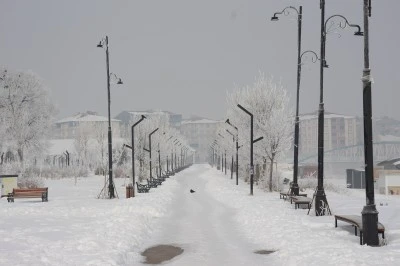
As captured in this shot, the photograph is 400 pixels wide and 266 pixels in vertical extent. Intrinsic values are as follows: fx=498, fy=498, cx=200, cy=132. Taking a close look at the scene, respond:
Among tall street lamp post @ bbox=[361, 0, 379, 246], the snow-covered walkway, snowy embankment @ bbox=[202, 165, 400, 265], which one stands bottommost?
the snow-covered walkway

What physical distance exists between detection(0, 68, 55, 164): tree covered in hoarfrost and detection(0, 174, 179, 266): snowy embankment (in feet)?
111

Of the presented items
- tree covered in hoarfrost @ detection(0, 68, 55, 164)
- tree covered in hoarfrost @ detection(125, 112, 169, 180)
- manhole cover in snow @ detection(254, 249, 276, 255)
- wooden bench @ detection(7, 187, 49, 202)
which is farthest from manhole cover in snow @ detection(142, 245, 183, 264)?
tree covered in hoarfrost @ detection(0, 68, 55, 164)

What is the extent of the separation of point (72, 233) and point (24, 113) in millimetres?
42823

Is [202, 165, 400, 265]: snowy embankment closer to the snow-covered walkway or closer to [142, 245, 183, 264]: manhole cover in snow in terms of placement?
the snow-covered walkway

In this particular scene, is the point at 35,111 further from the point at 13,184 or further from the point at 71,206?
the point at 71,206

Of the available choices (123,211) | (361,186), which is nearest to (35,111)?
(123,211)

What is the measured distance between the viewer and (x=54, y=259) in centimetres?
1037

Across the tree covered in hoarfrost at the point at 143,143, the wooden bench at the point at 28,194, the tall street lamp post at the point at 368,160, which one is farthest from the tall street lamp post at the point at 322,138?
the tree covered in hoarfrost at the point at 143,143

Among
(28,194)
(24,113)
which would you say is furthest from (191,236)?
(24,113)

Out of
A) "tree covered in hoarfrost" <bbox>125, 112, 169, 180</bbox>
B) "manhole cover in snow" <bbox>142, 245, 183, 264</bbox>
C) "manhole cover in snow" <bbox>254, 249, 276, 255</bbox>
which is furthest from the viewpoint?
"tree covered in hoarfrost" <bbox>125, 112, 169, 180</bbox>

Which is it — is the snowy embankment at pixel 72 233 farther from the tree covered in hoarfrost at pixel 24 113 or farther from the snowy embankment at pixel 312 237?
the tree covered in hoarfrost at pixel 24 113

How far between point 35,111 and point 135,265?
159ft

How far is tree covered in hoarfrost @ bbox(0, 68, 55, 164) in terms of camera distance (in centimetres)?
5344

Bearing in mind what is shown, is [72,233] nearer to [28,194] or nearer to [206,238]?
[206,238]
